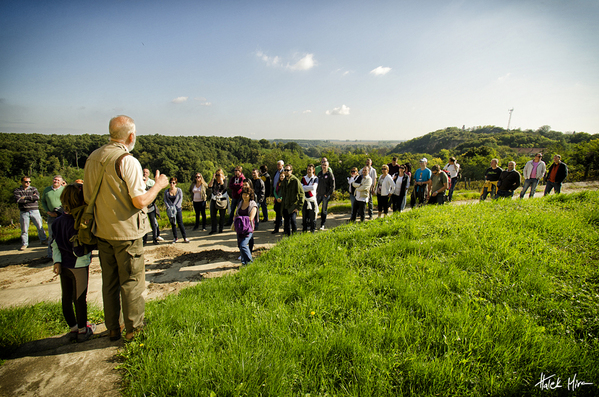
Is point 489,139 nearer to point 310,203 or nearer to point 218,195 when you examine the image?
point 310,203

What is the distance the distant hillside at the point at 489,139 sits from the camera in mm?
98381

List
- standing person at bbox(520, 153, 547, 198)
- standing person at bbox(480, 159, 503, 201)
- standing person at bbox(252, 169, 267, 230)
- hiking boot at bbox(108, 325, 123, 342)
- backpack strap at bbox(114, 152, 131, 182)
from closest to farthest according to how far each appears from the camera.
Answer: backpack strap at bbox(114, 152, 131, 182)
hiking boot at bbox(108, 325, 123, 342)
standing person at bbox(252, 169, 267, 230)
standing person at bbox(480, 159, 503, 201)
standing person at bbox(520, 153, 547, 198)

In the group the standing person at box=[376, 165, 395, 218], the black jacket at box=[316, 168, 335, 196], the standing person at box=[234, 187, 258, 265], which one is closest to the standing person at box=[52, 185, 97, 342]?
the standing person at box=[234, 187, 258, 265]

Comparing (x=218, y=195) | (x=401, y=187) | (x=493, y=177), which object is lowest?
(x=218, y=195)

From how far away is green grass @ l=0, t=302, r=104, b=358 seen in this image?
2850 millimetres

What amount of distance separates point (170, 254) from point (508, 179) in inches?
451

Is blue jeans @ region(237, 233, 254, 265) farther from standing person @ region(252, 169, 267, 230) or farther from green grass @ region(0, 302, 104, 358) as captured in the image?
standing person @ region(252, 169, 267, 230)

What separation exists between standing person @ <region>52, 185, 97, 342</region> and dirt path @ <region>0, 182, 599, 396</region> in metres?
0.21

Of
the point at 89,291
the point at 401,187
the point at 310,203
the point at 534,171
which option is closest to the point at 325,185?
the point at 310,203

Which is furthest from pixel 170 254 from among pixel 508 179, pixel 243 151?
pixel 243 151

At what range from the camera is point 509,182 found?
8711 millimetres

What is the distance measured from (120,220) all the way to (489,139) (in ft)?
475

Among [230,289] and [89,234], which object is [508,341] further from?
[89,234]

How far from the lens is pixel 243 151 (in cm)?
13788
